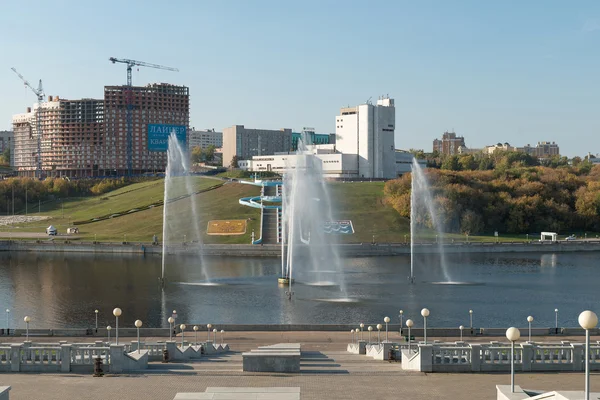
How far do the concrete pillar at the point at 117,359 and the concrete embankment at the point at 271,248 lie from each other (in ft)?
219

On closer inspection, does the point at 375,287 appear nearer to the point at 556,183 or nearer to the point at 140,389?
the point at 140,389

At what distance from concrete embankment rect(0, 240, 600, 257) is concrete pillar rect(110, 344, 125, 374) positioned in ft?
219

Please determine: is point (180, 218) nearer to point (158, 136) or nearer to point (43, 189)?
point (43, 189)

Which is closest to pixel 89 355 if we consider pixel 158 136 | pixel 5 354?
pixel 5 354

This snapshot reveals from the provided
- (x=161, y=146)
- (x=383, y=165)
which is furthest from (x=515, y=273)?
(x=161, y=146)

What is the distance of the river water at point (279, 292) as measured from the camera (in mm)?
47469

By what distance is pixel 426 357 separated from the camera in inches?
821

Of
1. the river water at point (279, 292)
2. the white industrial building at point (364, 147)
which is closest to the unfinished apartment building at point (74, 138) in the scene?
the white industrial building at point (364, 147)

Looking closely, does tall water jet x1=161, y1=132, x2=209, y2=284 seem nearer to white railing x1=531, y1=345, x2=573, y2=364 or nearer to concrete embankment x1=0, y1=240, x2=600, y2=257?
concrete embankment x1=0, y1=240, x2=600, y2=257

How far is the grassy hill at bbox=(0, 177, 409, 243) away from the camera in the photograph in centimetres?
9819

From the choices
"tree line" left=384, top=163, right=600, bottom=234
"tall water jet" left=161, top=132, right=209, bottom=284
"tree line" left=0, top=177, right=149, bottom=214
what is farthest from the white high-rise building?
"tree line" left=0, top=177, right=149, bottom=214

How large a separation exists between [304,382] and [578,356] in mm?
7884

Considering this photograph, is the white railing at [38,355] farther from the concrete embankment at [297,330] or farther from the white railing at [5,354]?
the concrete embankment at [297,330]

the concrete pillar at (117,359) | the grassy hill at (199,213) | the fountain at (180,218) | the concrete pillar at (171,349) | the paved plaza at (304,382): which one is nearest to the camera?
the paved plaza at (304,382)
